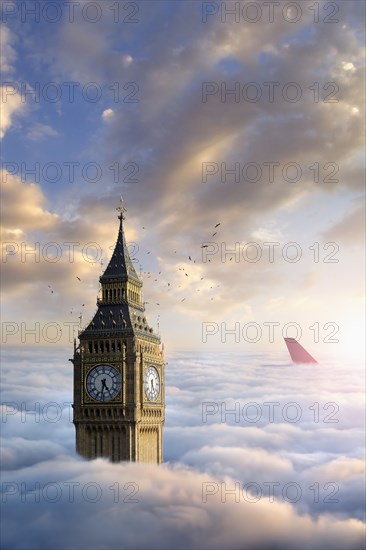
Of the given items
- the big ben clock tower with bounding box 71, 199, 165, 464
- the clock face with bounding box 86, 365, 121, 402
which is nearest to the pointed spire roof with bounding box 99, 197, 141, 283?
the big ben clock tower with bounding box 71, 199, 165, 464

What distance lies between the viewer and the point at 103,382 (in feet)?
369

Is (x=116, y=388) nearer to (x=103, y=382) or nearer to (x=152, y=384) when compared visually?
(x=103, y=382)

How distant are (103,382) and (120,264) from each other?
1875cm

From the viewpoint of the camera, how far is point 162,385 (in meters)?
120

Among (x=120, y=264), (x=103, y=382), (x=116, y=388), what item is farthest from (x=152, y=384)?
(x=120, y=264)

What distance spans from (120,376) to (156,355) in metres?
9.25

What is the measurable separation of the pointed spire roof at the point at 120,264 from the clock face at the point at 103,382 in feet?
47.1

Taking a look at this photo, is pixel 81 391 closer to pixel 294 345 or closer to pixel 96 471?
pixel 96 471

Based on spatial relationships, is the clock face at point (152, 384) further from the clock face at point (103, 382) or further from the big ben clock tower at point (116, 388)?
the clock face at point (103, 382)

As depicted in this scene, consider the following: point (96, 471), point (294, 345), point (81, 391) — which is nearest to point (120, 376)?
point (81, 391)

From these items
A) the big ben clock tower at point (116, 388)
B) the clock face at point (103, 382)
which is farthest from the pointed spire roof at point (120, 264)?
the clock face at point (103, 382)

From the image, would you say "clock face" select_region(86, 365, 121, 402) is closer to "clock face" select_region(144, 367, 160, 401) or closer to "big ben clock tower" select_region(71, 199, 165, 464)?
"big ben clock tower" select_region(71, 199, 165, 464)

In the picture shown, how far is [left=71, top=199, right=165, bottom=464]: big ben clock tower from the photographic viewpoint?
111 m

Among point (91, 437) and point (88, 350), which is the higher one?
point (88, 350)
